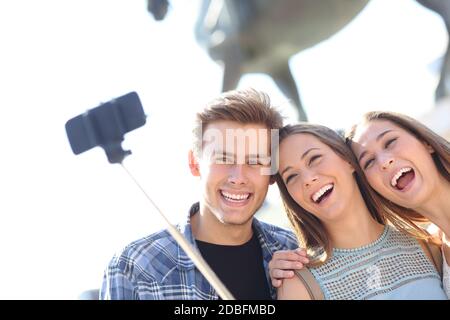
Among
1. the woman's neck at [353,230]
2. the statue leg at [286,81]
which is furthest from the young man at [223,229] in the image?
the statue leg at [286,81]

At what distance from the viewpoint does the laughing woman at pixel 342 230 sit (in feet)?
4.99

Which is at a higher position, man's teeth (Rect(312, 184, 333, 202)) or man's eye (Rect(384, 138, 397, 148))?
man's eye (Rect(384, 138, 397, 148))

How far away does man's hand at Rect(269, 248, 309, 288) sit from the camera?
1.51m

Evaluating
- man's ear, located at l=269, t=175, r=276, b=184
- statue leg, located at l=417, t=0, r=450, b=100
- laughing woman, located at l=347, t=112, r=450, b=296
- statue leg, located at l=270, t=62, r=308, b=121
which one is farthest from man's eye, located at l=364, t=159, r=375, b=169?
statue leg, located at l=270, t=62, r=308, b=121

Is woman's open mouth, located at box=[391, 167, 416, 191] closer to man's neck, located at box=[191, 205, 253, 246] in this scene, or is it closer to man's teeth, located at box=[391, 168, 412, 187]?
man's teeth, located at box=[391, 168, 412, 187]

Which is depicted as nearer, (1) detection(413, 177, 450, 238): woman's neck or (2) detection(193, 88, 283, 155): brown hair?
(1) detection(413, 177, 450, 238): woman's neck

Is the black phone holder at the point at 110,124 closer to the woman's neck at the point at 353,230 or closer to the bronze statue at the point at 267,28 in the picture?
the woman's neck at the point at 353,230

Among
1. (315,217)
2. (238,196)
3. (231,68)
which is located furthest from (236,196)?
(231,68)

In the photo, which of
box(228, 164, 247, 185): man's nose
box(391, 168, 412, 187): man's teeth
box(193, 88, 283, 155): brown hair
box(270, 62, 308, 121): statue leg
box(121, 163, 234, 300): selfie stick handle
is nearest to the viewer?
box(121, 163, 234, 300): selfie stick handle

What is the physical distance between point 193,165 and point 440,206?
0.74 metres

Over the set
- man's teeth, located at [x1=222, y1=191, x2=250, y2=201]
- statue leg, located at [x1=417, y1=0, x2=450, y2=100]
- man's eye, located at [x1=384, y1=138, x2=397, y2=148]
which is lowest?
man's teeth, located at [x1=222, y1=191, x2=250, y2=201]

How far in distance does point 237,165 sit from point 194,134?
240mm

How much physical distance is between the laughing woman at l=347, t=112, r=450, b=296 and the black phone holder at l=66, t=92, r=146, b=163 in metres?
0.69

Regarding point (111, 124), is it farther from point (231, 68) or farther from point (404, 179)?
point (231, 68)
